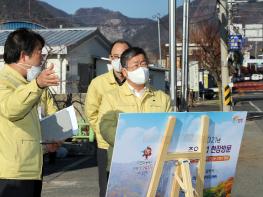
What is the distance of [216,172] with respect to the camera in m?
4.35

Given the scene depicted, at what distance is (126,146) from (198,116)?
1.98 feet

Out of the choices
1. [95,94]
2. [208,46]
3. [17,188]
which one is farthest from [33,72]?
[208,46]

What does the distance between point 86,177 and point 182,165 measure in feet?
21.5

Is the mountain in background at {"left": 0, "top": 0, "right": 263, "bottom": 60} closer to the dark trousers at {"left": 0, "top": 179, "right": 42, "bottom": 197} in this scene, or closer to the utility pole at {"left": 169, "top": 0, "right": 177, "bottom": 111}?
the utility pole at {"left": 169, "top": 0, "right": 177, "bottom": 111}

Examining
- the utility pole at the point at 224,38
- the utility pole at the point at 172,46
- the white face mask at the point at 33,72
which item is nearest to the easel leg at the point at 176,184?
the white face mask at the point at 33,72

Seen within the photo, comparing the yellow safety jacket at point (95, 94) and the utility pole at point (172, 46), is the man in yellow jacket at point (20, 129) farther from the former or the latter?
the utility pole at point (172, 46)

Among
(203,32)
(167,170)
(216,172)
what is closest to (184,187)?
(167,170)

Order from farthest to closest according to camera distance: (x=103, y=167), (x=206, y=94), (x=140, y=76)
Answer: (x=206, y=94) < (x=103, y=167) < (x=140, y=76)

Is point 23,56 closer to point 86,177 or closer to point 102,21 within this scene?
point 86,177

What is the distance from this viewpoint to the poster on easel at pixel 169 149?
3818 mm

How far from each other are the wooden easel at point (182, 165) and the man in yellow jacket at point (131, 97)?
605mm

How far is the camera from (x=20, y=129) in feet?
12.3

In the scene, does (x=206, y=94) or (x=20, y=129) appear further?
(x=206, y=94)

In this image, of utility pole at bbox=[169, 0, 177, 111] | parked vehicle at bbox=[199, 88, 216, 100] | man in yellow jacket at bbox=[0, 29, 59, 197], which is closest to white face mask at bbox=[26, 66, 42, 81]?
man in yellow jacket at bbox=[0, 29, 59, 197]
